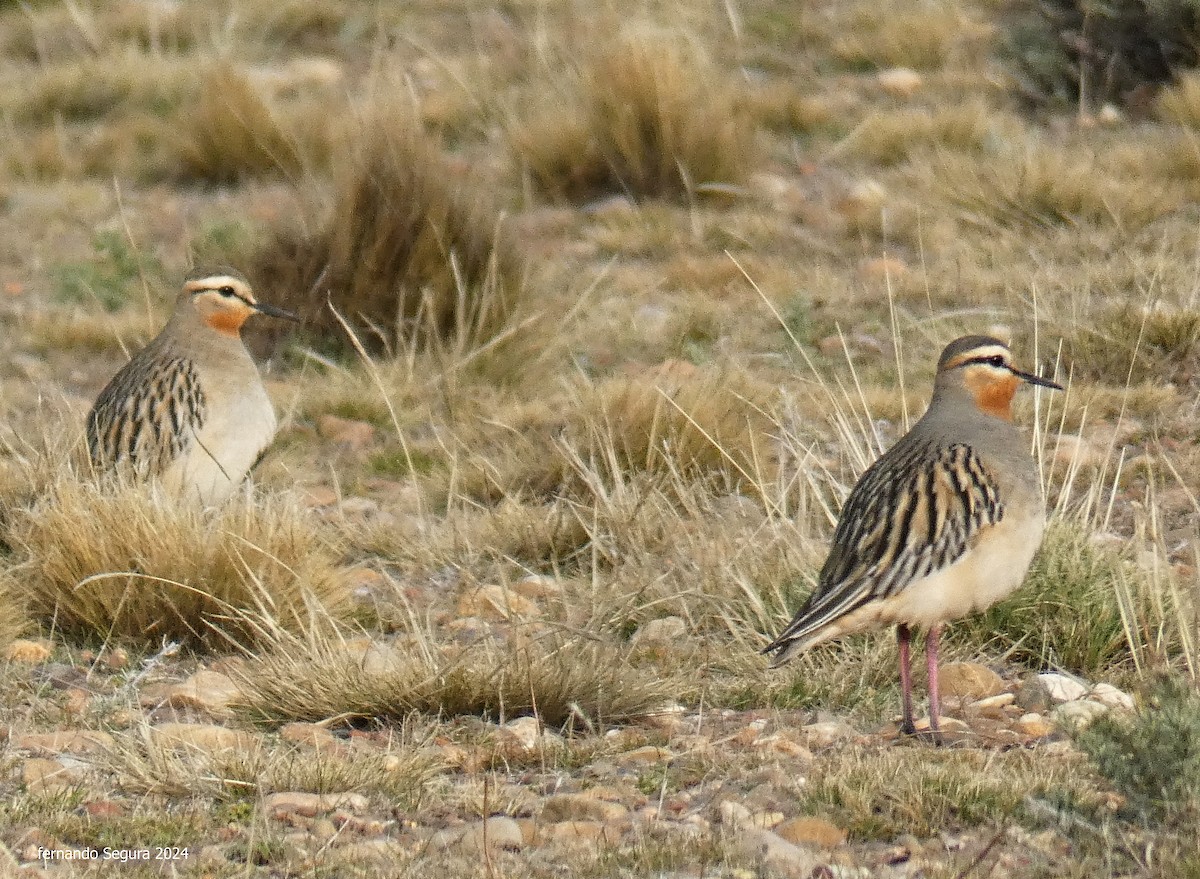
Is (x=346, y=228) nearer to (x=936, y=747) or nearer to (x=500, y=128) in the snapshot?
(x=500, y=128)

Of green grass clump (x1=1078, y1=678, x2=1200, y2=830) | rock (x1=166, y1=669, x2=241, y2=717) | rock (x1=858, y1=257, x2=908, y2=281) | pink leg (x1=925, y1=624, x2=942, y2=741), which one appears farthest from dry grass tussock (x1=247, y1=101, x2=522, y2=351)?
green grass clump (x1=1078, y1=678, x2=1200, y2=830)

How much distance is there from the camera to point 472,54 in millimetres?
13461

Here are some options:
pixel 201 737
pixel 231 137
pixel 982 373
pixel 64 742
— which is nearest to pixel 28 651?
pixel 64 742

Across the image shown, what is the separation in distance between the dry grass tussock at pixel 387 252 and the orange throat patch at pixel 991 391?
156 inches

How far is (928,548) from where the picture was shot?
15.9 feet

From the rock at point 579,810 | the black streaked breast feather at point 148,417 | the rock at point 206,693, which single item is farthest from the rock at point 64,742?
the black streaked breast feather at point 148,417

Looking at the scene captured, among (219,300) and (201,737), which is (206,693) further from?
(219,300)

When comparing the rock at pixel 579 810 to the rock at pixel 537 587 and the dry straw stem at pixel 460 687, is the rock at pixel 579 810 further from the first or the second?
the rock at pixel 537 587

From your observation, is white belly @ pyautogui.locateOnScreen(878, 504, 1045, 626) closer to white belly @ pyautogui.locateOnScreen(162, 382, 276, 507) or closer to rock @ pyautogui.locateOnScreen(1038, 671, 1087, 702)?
rock @ pyautogui.locateOnScreen(1038, 671, 1087, 702)

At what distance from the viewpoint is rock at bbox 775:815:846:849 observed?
4062 mm

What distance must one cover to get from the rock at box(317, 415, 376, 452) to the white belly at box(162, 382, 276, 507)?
40.7 inches

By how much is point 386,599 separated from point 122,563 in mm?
920

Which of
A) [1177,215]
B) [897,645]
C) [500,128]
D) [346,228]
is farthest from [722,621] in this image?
[500,128]

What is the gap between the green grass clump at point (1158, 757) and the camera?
3875mm
